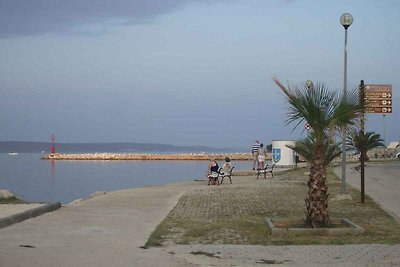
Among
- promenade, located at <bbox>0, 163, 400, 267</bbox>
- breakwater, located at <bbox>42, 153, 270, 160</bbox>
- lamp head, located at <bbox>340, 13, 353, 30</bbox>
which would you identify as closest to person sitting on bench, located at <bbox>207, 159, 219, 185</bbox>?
lamp head, located at <bbox>340, 13, 353, 30</bbox>

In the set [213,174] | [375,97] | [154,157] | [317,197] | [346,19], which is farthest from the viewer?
[154,157]

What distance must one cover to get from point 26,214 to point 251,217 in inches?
201

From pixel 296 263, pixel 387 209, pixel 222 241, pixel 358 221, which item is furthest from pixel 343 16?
pixel 296 263

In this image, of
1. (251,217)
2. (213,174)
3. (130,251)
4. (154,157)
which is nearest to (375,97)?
(213,174)

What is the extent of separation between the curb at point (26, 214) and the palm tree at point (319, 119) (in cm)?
603

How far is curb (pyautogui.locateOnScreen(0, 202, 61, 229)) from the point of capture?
12.3 metres

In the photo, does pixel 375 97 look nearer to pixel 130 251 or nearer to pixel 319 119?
pixel 319 119

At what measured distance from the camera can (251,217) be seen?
14109 millimetres

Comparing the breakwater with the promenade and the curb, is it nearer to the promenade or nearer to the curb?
the curb

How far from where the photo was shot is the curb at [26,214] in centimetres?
1231

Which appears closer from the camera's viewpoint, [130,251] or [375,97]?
[130,251]

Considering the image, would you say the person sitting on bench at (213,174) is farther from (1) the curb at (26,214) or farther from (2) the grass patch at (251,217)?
(1) the curb at (26,214)

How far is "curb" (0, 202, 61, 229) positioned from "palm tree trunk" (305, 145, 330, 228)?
19.8 feet

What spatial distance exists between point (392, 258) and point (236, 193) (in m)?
11.9
